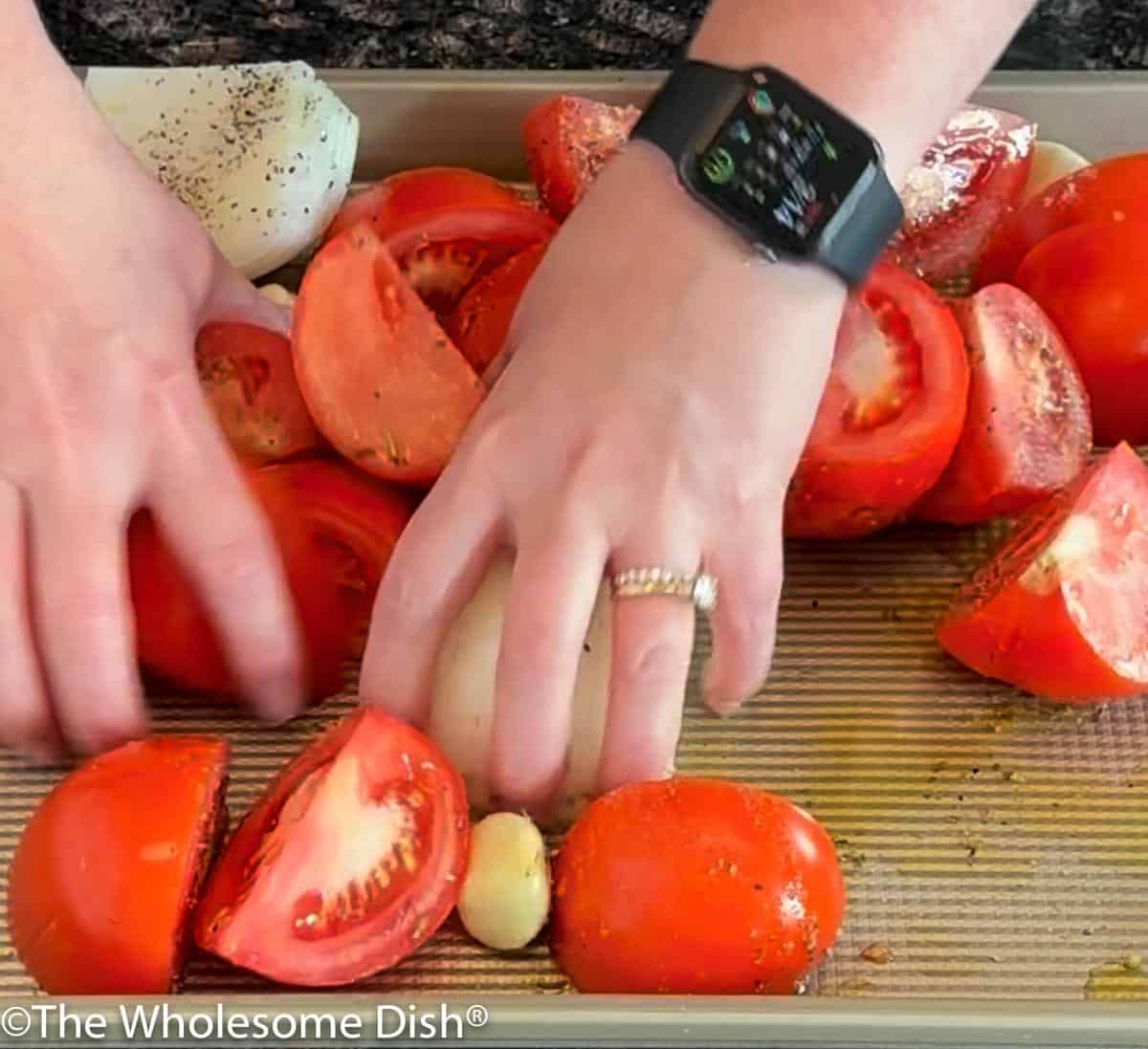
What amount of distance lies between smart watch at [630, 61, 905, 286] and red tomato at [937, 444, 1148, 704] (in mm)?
179

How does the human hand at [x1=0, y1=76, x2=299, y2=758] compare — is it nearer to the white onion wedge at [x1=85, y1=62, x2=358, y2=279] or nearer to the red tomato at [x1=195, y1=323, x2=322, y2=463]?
the red tomato at [x1=195, y1=323, x2=322, y2=463]

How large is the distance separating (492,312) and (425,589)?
0.65 feet

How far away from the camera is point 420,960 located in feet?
2.32

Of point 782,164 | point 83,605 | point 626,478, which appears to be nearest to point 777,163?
point 782,164

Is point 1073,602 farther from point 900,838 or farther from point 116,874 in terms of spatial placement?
point 116,874

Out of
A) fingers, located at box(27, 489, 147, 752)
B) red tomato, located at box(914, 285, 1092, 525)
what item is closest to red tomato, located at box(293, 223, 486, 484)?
fingers, located at box(27, 489, 147, 752)

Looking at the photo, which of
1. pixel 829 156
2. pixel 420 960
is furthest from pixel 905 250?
pixel 420 960

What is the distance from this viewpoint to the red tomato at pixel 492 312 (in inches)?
33.1

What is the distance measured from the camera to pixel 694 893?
2.15ft

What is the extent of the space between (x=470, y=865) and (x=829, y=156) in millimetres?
346

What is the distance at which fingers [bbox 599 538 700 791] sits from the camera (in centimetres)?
69

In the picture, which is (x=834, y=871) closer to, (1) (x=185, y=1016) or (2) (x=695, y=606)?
(2) (x=695, y=606)

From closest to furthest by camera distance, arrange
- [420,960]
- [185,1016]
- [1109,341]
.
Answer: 1. [185,1016]
2. [420,960]
3. [1109,341]

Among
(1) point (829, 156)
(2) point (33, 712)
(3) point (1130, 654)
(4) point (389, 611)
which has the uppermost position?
(1) point (829, 156)
